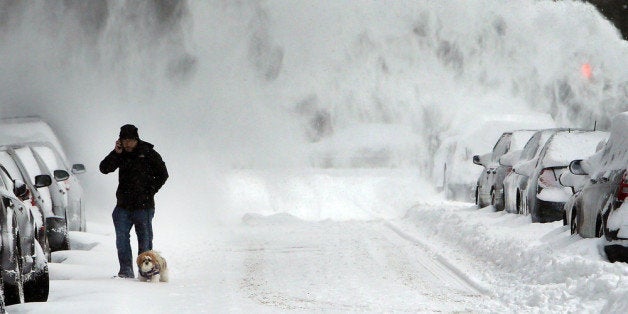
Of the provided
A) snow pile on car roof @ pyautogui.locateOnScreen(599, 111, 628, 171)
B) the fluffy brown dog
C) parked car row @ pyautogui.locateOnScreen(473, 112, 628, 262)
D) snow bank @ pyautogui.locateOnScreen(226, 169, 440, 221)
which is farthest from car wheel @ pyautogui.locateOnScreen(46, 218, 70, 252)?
snow bank @ pyautogui.locateOnScreen(226, 169, 440, 221)

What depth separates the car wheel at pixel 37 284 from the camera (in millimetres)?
8375

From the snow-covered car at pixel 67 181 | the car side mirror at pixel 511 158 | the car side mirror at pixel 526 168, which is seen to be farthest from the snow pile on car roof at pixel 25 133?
the car side mirror at pixel 511 158

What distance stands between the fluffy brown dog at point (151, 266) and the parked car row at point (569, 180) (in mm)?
4081

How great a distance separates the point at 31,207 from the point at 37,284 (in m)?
2.65

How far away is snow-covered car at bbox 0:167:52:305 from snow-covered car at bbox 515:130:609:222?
25.3 ft

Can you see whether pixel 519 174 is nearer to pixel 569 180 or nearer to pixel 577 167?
pixel 569 180

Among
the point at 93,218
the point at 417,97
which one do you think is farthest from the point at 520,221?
the point at 417,97

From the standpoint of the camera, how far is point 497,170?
18.9 meters

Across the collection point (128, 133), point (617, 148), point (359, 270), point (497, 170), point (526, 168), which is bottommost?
point (359, 270)

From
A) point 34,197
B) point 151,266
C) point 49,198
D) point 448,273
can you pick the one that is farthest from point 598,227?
point 49,198

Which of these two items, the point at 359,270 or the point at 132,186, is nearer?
the point at 132,186

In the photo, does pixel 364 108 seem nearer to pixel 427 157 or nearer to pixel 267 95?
pixel 267 95

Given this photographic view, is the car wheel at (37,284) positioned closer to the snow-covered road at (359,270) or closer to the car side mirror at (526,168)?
the snow-covered road at (359,270)

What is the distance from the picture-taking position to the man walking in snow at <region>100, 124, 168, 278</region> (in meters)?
11.1
